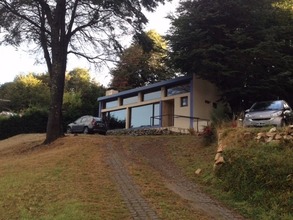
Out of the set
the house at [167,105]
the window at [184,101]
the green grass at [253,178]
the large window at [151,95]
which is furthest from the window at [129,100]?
the green grass at [253,178]

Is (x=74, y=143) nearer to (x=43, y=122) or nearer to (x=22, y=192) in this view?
(x=22, y=192)

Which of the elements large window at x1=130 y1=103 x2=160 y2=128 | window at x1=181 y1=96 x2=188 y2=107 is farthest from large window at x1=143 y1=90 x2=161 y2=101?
window at x1=181 y1=96 x2=188 y2=107

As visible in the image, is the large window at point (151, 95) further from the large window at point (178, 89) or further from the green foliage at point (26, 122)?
the green foliage at point (26, 122)

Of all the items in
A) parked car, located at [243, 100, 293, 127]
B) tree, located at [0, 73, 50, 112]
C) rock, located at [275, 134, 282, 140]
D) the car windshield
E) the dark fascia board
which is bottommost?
rock, located at [275, 134, 282, 140]

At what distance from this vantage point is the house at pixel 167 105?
3045 centimetres

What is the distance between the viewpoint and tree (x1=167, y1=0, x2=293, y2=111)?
2597cm

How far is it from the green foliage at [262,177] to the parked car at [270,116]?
574cm

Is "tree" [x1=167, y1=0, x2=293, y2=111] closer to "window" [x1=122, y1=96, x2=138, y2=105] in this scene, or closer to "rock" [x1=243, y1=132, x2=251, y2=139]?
"window" [x1=122, y1=96, x2=138, y2=105]

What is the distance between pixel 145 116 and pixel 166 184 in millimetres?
23323

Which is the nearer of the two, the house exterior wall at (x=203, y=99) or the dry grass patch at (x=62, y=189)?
the dry grass patch at (x=62, y=189)

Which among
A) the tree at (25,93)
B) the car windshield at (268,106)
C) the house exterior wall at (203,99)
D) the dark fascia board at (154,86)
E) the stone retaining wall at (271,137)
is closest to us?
the stone retaining wall at (271,137)

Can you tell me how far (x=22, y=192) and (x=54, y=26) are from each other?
13518mm

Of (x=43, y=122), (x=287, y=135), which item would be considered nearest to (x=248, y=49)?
(x=287, y=135)

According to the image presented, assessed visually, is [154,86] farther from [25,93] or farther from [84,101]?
[25,93]
